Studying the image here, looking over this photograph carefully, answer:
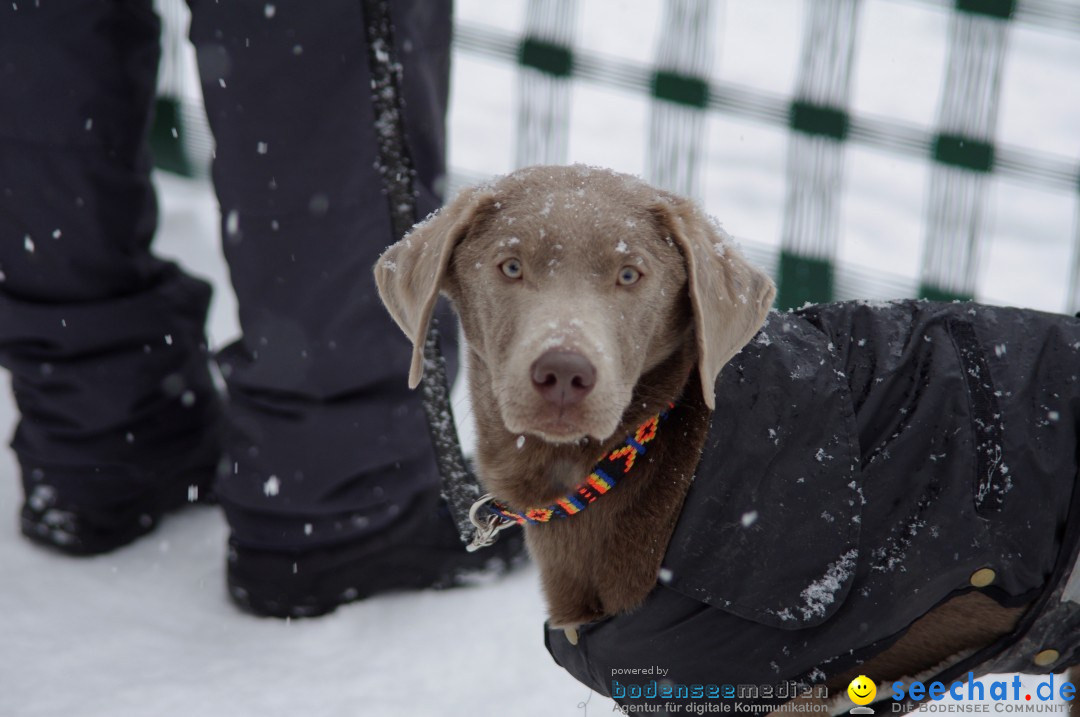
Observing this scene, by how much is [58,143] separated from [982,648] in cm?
250

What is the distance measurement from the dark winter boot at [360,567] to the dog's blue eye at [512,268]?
1173 millimetres

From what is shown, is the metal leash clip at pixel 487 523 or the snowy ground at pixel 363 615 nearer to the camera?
the metal leash clip at pixel 487 523

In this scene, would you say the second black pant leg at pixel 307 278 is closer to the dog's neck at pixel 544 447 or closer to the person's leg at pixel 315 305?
the person's leg at pixel 315 305

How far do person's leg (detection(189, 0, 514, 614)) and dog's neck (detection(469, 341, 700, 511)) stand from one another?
0.65 meters

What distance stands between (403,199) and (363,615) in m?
1.17

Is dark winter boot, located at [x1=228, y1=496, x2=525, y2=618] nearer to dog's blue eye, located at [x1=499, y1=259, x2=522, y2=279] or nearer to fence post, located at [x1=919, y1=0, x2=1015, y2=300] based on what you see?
dog's blue eye, located at [x1=499, y1=259, x2=522, y2=279]

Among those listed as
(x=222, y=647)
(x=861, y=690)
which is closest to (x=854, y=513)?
(x=861, y=690)

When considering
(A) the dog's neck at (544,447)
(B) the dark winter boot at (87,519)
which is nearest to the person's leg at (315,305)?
(B) the dark winter boot at (87,519)

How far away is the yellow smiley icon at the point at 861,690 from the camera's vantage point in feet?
6.02

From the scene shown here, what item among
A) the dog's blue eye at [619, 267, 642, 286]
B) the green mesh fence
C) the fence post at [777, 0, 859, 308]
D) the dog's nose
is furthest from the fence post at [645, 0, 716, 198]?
the dog's nose

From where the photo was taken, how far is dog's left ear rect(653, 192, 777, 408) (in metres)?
1.74

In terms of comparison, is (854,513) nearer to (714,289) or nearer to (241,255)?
(714,289)

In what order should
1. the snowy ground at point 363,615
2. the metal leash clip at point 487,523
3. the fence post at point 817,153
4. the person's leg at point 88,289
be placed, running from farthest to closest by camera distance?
the fence post at point 817,153
the person's leg at point 88,289
the snowy ground at point 363,615
the metal leash clip at point 487,523

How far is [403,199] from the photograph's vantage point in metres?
2.50
